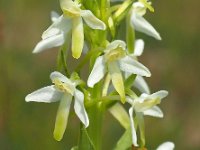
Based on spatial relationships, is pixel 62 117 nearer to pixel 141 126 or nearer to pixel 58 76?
pixel 58 76

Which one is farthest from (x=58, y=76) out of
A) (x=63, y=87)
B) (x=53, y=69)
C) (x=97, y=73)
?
(x=53, y=69)

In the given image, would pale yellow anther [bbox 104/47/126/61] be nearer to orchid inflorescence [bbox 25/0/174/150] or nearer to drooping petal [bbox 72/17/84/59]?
orchid inflorescence [bbox 25/0/174/150]

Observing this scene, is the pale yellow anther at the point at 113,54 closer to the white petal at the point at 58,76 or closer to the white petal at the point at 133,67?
the white petal at the point at 133,67

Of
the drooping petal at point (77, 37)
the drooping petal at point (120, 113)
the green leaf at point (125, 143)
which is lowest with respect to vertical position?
the green leaf at point (125, 143)

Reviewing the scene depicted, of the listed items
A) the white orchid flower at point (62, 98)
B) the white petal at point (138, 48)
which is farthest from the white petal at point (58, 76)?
the white petal at point (138, 48)

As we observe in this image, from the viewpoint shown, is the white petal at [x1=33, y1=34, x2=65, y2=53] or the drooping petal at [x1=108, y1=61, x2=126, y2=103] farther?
the white petal at [x1=33, y1=34, x2=65, y2=53]

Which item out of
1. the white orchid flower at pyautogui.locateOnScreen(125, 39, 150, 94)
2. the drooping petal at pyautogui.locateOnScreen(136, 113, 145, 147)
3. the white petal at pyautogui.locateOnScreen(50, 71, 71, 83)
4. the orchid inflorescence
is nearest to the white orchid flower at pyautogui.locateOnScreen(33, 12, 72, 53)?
the orchid inflorescence
